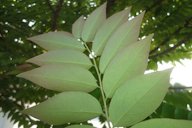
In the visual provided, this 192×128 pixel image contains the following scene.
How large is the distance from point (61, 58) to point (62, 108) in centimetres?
5

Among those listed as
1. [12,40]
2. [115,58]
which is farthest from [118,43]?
[12,40]

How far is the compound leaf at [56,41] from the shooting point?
1.05 ft

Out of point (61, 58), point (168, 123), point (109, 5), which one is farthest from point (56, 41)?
point (109, 5)

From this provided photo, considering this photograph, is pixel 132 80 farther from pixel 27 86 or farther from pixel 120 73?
pixel 27 86

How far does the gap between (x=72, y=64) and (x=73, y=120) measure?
5 cm

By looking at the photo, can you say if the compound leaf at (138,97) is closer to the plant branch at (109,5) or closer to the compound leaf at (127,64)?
the compound leaf at (127,64)

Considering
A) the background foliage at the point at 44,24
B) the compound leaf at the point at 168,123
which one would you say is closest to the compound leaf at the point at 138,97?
the compound leaf at the point at 168,123

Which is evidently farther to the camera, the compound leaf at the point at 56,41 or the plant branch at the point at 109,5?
the plant branch at the point at 109,5

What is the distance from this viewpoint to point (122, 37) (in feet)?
0.92

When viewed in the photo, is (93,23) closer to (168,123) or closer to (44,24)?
(168,123)

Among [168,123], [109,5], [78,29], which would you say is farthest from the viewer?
[109,5]

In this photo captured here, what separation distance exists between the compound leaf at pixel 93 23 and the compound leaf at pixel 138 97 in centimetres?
9

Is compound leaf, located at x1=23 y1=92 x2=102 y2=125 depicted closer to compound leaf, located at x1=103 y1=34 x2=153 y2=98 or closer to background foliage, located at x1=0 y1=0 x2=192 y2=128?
compound leaf, located at x1=103 y1=34 x2=153 y2=98

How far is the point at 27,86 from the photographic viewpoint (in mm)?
796
